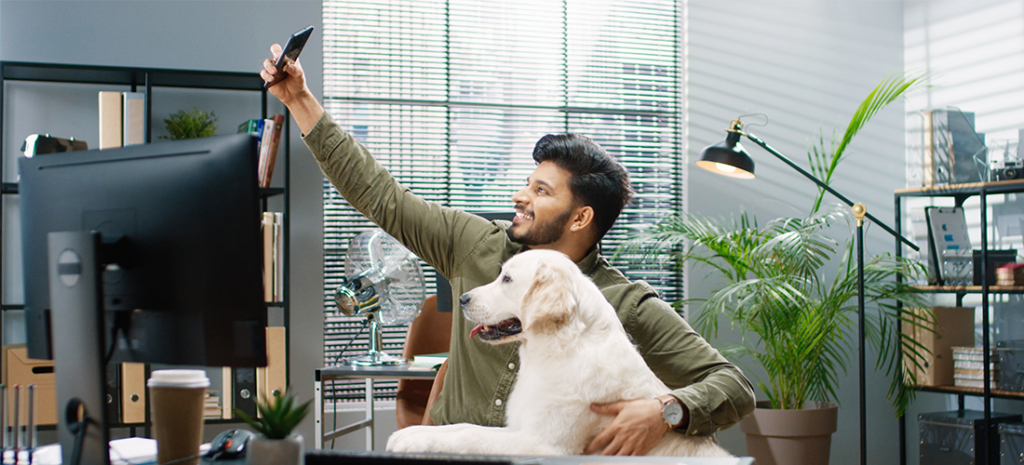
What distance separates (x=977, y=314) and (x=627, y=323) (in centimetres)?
296

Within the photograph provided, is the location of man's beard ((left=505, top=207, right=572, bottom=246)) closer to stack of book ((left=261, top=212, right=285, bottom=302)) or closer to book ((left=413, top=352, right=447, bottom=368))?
A: book ((left=413, top=352, right=447, bottom=368))

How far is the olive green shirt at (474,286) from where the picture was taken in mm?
1574

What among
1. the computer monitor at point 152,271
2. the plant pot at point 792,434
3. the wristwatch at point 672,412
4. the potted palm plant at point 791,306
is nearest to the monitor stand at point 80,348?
the computer monitor at point 152,271

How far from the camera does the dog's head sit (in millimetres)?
1397

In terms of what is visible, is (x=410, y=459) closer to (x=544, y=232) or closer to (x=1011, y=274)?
(x=544, y=232)

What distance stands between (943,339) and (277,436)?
11.5 ft

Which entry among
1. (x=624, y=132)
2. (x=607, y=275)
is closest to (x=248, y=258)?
(x=607, y=275)

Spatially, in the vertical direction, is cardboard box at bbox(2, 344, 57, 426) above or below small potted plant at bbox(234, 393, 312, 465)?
below

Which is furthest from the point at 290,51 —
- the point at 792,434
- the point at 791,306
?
the point at 792,434

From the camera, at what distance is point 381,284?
112 inches

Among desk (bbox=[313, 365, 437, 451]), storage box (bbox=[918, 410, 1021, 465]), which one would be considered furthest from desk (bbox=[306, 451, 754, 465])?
storage box (bbox=[918, 410, 1021, 465])

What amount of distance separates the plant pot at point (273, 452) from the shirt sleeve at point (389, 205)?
835mm

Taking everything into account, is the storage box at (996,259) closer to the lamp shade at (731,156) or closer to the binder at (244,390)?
the lamp shade at (731,156)

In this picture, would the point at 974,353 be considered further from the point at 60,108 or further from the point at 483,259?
the point at 60,108
